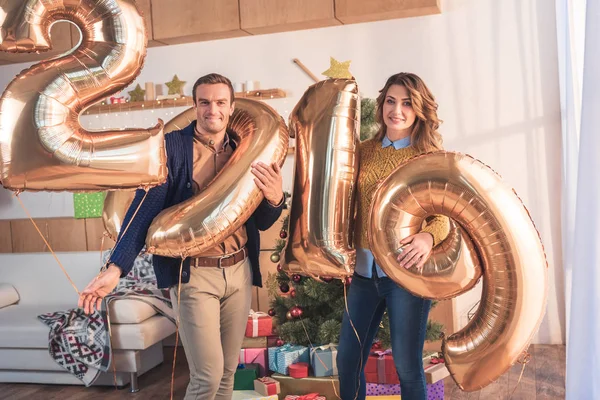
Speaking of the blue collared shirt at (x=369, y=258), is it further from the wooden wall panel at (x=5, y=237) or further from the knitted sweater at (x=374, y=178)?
the wooden wall panel at (x=5, y=237)

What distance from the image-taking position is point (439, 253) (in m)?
1.69

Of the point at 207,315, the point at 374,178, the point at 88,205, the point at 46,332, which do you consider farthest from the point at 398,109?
the point at 88,205

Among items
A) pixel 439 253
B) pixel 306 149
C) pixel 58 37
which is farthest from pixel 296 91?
pixel 439 253

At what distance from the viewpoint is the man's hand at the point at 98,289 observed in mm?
1633

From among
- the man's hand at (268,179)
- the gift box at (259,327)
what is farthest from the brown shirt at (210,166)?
the gift box at (259,327)

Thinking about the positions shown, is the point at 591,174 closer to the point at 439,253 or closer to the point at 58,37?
the point at 439,253

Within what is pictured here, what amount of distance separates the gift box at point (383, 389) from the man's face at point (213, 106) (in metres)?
1.51

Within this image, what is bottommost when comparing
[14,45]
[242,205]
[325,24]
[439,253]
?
[439,253]

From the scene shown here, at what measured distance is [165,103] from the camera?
415 centimetres

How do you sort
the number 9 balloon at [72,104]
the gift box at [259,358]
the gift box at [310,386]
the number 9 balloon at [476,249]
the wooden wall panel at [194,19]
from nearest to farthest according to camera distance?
the number 9 balloon at [72,104], the number 9 balloon at [476,249], the gift box at [310,386], the gift box at [259,358], the wooden wall panel at [194,19]

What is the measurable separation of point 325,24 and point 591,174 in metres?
2.22

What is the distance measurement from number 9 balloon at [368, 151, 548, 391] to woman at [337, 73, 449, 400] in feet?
0.37

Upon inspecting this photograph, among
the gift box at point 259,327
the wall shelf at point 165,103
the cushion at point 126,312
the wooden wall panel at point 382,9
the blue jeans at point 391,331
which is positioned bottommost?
the gift box at point 259,327

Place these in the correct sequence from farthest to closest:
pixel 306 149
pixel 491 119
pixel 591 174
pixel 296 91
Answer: pixel 296 91 < pixel 491 119 < pixel 591 174 < pixel 306 149
